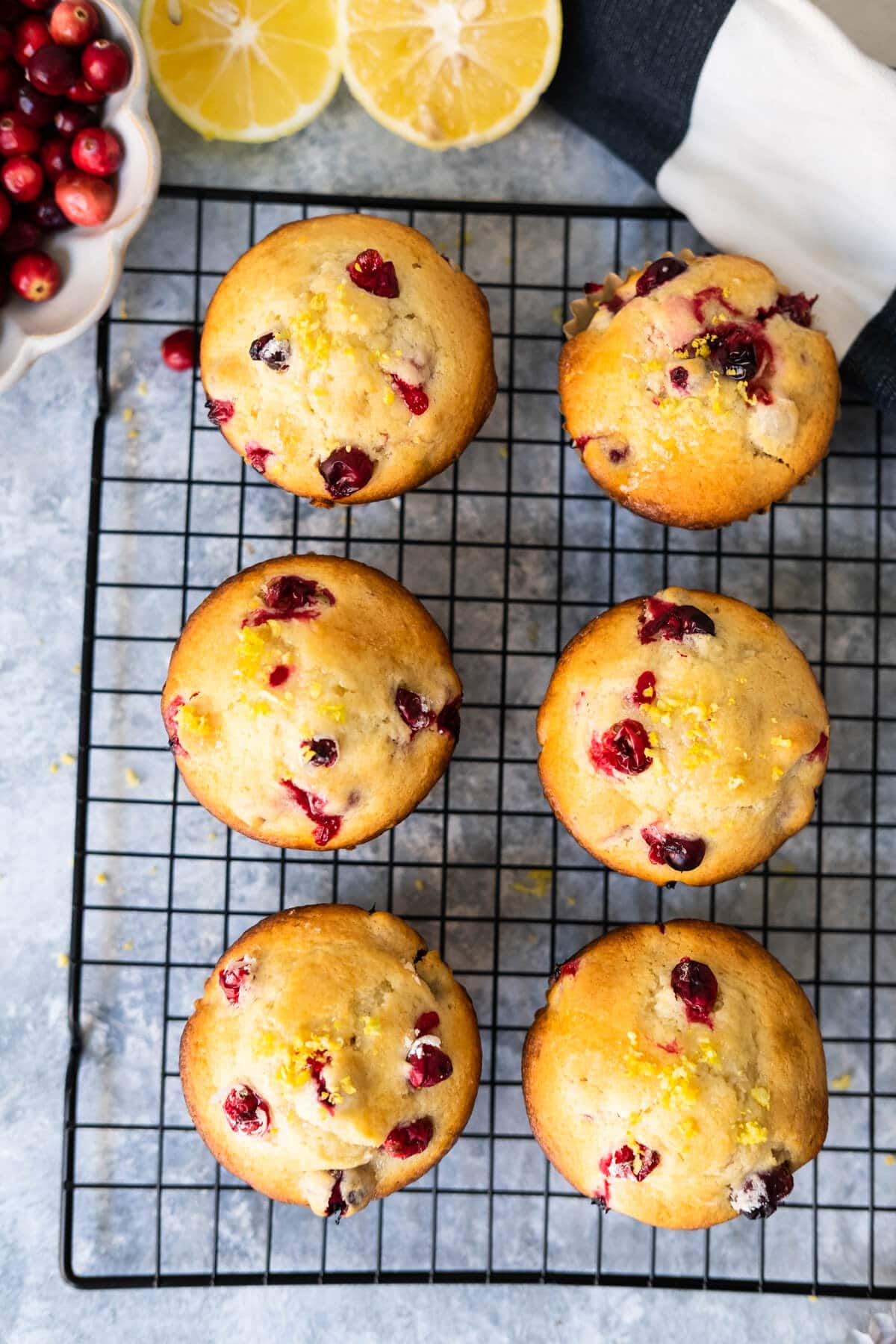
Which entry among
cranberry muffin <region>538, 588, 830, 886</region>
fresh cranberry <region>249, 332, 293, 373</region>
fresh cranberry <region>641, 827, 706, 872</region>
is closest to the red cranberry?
fresh cranberry <region>249, 332, 293, 373</region>

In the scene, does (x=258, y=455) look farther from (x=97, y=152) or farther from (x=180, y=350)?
(x=97, y=152)

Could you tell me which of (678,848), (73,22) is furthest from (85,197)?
(678,848)

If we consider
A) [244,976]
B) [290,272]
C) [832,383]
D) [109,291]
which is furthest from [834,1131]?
[109,291]

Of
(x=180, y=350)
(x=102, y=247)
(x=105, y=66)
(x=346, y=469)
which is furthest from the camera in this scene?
(x=180, y=350)

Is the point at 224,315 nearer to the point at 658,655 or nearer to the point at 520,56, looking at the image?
the point at 520,56

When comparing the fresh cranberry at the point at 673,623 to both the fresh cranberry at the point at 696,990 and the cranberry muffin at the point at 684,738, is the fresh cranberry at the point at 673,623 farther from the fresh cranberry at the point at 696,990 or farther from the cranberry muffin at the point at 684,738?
the fresh cranberry at the point at 696,990

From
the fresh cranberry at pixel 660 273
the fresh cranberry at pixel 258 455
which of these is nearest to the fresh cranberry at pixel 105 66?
the fresh cranberry at pixel 258 455
